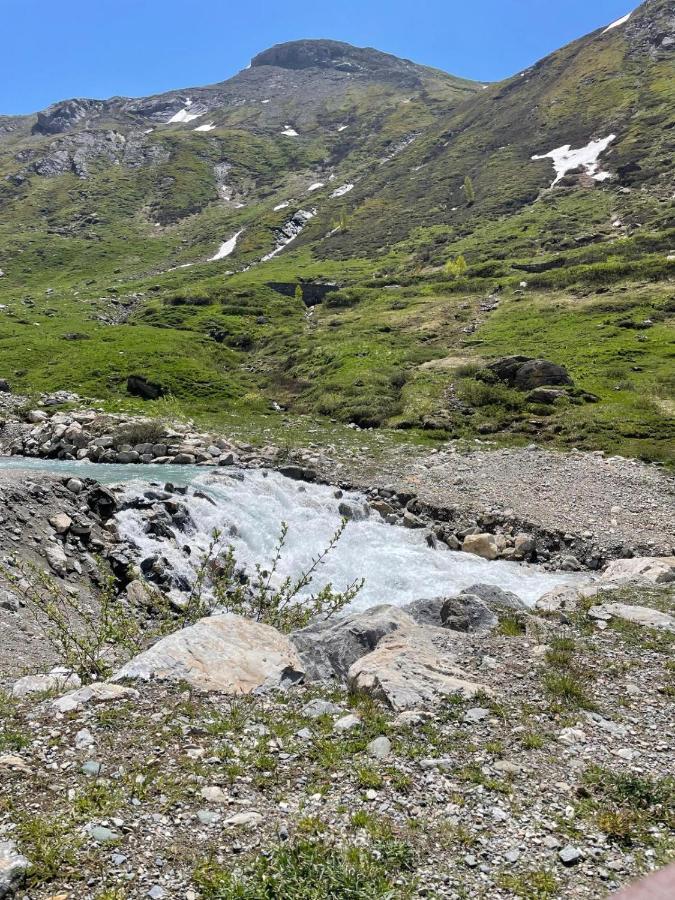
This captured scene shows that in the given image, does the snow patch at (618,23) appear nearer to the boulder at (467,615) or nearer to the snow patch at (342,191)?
the snow patch at (342,191)

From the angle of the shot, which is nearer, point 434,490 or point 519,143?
point 434,490

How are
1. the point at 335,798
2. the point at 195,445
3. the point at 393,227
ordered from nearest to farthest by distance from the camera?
the point at 335,798
the point at 195,445
the point at 393,227

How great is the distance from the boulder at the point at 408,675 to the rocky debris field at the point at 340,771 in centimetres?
4

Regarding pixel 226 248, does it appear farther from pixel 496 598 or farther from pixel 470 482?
pixel 496 598

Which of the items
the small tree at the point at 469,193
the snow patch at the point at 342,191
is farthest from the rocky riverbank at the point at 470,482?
the snow patch at the point at 342,191

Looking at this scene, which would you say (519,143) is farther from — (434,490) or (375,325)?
(434,490)

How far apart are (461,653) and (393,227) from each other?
133 metres

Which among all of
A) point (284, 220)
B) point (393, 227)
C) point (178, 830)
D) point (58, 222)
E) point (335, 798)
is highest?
point (58, 222)

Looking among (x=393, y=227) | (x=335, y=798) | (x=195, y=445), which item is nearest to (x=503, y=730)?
(x=335, y=798)

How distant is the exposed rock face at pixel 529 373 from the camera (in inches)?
1630

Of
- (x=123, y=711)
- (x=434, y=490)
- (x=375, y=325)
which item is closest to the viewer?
(x=123, y=711)

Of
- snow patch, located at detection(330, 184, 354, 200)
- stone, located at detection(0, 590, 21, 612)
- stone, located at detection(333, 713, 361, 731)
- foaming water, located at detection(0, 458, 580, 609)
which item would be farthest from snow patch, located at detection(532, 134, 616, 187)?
stone, located at detection(333, 713, 361, 731)

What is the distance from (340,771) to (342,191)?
603ft

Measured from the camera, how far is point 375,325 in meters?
67.3
